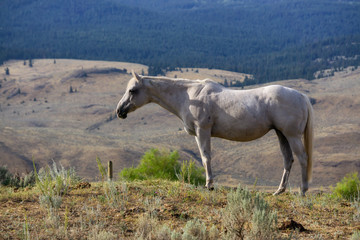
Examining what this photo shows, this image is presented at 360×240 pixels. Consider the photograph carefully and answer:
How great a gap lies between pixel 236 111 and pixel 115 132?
53.7m

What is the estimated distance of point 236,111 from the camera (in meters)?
8.31

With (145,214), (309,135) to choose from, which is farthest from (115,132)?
(145,214)

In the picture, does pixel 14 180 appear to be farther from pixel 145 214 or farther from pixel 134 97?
pixel 145 214

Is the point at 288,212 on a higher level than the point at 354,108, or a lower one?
higher

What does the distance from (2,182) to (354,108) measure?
61987 millimetres

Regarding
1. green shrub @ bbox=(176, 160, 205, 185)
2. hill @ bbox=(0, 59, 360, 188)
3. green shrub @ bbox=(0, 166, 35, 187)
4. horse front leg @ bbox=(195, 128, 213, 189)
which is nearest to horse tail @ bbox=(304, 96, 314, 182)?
horse front leg @ bbox=(195, 128, 213, 189)

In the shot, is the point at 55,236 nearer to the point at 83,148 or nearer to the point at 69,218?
the point at 69,218

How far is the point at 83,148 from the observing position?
46.8 meters

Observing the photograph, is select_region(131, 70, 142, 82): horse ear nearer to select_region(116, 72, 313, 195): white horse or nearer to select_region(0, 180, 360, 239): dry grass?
select_region(116, 72, 313, 195): white horse

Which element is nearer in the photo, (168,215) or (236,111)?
(168,215)

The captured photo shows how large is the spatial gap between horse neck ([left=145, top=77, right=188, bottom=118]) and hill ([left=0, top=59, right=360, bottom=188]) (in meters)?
28.4

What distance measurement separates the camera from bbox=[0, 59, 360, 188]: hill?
43.5 metres

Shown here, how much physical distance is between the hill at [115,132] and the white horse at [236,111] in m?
28.1

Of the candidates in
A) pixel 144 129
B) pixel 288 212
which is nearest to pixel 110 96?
pixel 144 129
